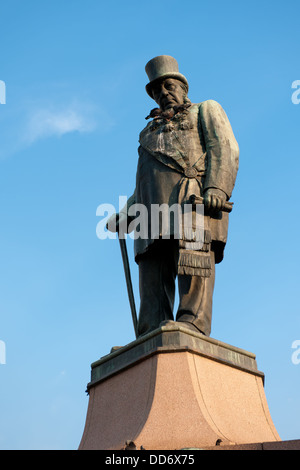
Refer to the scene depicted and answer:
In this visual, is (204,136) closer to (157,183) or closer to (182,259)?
(157,183)

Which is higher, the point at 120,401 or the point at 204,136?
the point at 204,136

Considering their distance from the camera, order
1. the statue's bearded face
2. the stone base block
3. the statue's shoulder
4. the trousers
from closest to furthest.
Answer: the stone base block
the trousers
the statue's shoulder
the statue's bearded face

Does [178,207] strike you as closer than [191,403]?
No

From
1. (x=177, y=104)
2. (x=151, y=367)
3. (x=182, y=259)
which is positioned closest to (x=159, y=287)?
(x=182, y=259)

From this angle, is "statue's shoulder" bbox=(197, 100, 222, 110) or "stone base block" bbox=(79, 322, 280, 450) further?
"statue's shoulder" bbox=(197, 100, 222, 110)

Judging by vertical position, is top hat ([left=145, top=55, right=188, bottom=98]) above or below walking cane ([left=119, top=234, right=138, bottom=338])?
above

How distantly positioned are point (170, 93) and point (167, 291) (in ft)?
6.94

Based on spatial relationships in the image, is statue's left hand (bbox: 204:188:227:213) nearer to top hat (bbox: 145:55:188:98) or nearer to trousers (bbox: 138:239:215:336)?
trousers (bbox: 138:239:215:336)

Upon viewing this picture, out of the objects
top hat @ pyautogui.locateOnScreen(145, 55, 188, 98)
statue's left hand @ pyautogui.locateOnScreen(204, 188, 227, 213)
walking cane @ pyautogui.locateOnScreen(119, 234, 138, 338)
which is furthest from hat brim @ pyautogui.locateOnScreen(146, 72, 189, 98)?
walking cane @ pyautogui.locateOnScreen(119, 234, 138, 338)

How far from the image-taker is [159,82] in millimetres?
8320

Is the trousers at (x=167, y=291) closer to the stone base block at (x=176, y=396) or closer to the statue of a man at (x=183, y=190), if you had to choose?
the statue of a man at (x=183, y=190)

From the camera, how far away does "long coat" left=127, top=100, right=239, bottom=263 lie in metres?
7.61

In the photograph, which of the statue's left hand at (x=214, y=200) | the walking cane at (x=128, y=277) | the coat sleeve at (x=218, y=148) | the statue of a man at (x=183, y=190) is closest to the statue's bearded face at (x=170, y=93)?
the statue of a man at (x=183, y=190)

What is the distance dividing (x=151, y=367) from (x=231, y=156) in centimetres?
232
